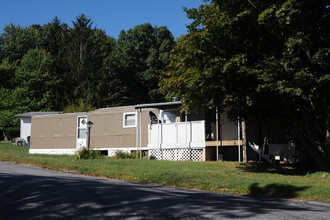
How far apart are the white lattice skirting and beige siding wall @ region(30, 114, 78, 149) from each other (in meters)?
7.07

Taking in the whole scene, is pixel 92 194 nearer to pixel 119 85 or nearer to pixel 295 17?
pixel 295 17

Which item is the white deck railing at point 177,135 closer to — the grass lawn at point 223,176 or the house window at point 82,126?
the grass lawn at point 223,176

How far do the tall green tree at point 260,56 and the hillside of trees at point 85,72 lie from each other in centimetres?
2750

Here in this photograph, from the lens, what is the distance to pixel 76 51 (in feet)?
139

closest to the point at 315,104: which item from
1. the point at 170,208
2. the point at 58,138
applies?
the point at 170,208

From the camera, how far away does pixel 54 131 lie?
25156mm

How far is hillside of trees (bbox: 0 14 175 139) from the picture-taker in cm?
4062

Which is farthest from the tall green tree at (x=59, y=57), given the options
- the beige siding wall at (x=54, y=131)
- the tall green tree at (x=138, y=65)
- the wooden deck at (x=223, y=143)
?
the wooden deck at (x=223, y=143)

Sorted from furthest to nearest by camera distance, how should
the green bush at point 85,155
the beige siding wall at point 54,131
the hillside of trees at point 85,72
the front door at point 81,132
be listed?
the hillside of trees at point 85,72
the beige siding wall at point 54,131
the front door at point 81,132
the green bush at point 85,155

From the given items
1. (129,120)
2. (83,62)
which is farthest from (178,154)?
(83,62)

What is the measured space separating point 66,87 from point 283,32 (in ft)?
112

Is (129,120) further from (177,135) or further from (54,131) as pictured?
(54,131)

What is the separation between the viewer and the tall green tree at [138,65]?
42.4 meters

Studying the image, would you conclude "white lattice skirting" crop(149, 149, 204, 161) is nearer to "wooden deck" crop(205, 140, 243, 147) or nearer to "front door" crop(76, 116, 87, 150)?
"wooden deck" crop(205, 140, 243, 147)
